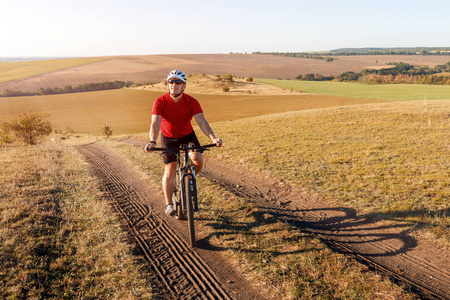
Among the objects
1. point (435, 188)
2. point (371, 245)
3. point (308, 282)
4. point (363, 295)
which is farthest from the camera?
point (435, 188)

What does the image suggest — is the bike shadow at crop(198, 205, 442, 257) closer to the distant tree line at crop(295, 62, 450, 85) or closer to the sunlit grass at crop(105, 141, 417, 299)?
the sunlit grass at crop(105, 141, 417, 299)

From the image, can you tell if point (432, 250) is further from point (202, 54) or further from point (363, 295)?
point (202, 54)

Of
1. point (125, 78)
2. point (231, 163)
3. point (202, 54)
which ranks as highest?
point (202, 54)

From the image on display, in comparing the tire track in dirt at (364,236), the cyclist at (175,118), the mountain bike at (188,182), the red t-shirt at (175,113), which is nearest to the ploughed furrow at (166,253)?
the mountain bike at (188,182)

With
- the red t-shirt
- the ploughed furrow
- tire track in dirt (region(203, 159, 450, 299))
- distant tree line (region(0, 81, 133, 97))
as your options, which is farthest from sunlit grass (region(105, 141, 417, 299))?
distant tree line (region(0, 81, 133, 97))

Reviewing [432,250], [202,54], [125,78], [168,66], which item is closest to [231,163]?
[432,250]

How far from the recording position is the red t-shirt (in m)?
4.66

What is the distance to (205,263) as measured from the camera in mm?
4008

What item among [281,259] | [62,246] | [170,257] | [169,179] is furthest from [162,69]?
[281,259]

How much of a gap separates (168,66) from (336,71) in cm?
Result: 7207

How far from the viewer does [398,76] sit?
264 ft

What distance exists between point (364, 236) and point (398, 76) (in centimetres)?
9514

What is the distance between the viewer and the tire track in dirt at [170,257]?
11.3 feet

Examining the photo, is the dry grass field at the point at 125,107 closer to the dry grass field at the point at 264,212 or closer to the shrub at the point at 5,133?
the shrub at the point at 5,133
